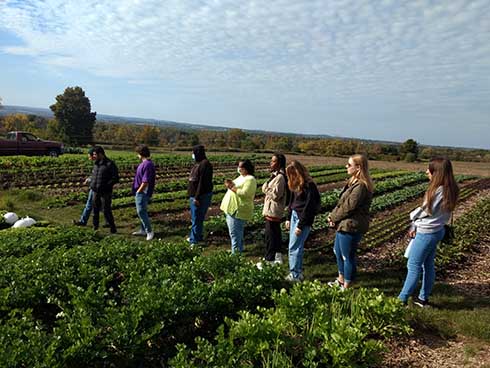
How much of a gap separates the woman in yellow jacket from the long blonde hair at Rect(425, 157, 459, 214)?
2.78m

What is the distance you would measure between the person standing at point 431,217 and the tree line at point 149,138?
121ft

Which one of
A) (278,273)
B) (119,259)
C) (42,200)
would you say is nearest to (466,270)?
(278,273)

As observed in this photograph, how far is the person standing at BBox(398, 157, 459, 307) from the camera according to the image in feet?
15.5

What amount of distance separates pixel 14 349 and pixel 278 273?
9.66 feet

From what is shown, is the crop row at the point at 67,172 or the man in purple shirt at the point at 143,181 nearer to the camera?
the man in purple shirt at the point at 143,181

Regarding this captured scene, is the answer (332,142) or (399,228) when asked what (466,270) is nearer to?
(399,228)

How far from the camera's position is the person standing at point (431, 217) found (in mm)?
4711

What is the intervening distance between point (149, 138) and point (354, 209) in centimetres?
4257

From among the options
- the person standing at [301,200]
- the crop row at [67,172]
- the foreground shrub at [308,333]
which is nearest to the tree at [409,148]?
the crop row at [67,172]

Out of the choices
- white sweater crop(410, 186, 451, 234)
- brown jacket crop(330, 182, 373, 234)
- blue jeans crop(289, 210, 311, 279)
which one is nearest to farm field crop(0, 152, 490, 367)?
blue jeans crop(289, 210, 311, 279)

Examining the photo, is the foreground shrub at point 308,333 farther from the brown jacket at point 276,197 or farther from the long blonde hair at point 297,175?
the brown jacket at point 276,197

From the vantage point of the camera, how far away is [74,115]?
3859 cm

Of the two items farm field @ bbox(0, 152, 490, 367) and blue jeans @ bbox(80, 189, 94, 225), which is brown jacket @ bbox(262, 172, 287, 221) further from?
blue jeans @ bbox(80, 189, 94, 225)

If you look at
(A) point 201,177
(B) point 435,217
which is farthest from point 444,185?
(A) point 201,177
